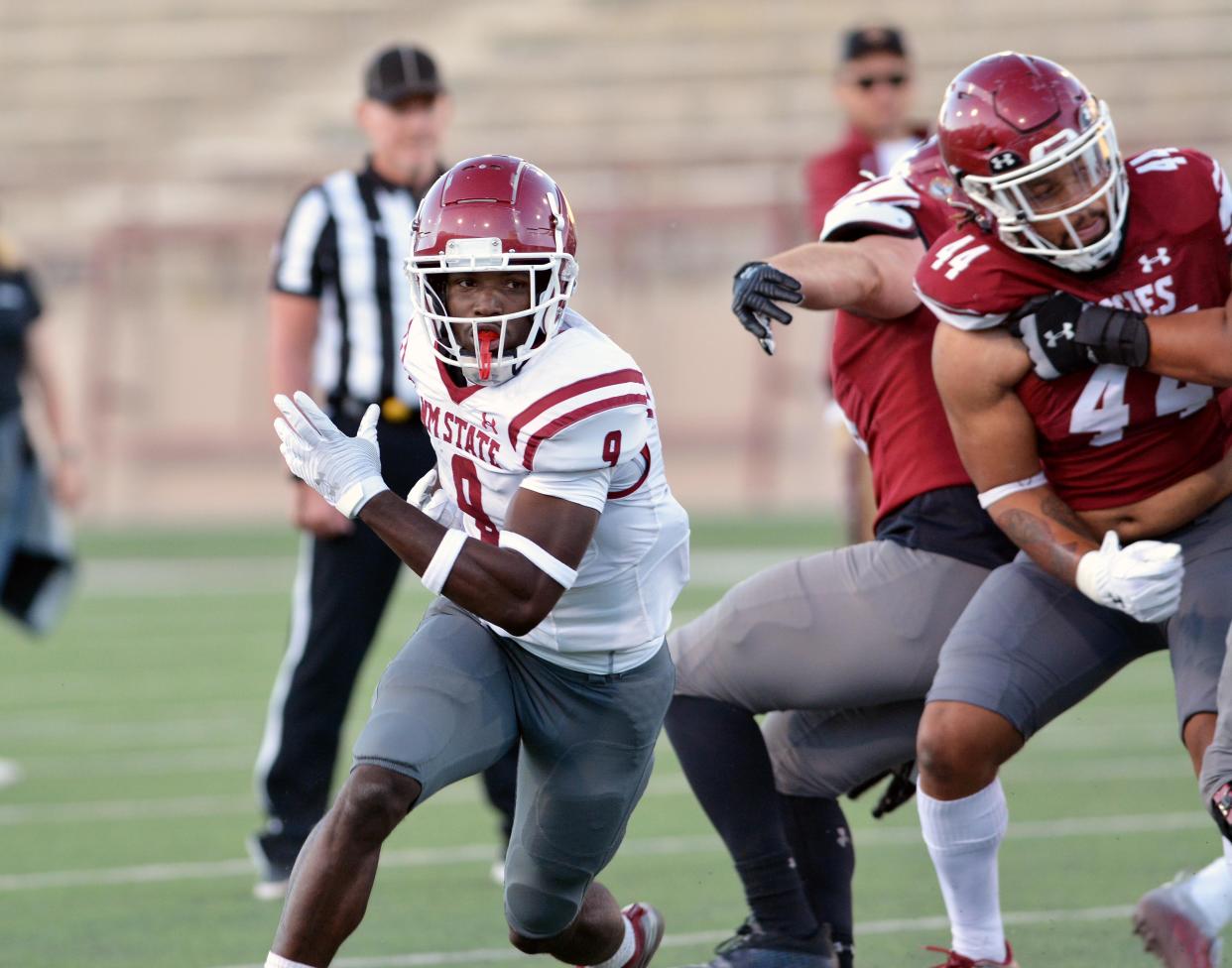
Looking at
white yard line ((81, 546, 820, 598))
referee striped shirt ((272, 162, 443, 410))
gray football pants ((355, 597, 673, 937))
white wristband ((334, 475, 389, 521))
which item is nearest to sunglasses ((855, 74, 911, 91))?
referee striped shirt ((272, 162, 443, 410))

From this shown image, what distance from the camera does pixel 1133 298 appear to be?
3.28 metres

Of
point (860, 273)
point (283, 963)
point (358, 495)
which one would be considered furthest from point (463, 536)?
point (860, 273)

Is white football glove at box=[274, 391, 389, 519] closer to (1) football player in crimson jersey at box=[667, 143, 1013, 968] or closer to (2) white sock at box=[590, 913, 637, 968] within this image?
(1) football player in crimson jersey at box=[667, 143, 1013, 968]

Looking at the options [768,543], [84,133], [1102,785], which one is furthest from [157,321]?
[1102,785]

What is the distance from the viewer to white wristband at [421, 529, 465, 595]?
9.48ft

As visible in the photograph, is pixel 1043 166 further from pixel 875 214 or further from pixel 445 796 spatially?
pixel 445 796

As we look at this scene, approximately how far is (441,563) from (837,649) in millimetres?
891

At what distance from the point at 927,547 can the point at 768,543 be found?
871 cm

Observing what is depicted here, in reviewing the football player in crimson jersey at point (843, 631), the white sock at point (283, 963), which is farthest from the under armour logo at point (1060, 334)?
the white sock at point (283, 963)

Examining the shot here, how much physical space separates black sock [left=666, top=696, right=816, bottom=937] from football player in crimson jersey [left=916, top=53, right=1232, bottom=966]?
28cm

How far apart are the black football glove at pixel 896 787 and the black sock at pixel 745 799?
0.23 meters

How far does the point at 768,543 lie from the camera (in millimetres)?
A: 12289

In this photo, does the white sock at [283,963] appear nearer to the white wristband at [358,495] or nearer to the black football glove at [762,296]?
the white wristband at [358,495]

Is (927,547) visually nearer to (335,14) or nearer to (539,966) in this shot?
(539,966)
